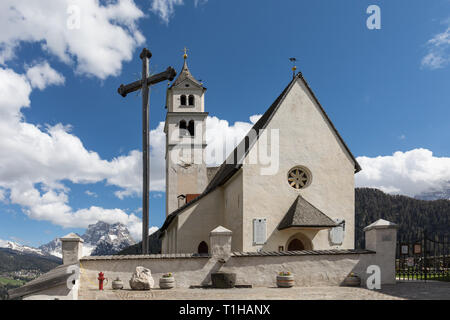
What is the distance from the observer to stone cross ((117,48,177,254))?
18.2 m

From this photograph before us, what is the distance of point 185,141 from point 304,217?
76.1ft

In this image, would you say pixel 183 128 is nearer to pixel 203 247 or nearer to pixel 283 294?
pixel 203 247

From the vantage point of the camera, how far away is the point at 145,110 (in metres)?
18.9

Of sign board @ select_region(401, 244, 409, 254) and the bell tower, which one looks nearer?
sign board @ select_region(401, 244, 409, 254)

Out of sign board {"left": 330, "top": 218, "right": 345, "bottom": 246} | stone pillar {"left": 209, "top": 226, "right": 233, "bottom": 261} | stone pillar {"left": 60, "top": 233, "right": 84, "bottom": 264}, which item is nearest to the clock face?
sign board {"left": 330, "top": 218, "right": 345, "bottom": 246}

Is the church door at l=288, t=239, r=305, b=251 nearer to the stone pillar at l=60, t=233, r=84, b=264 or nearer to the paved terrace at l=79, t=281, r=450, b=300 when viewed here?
the paved terrace at l=79, t=281, r=450, b=300

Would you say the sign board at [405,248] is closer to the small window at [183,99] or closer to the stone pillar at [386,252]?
the stone pillar at [386,252]

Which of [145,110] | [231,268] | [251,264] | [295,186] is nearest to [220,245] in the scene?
[231,268]

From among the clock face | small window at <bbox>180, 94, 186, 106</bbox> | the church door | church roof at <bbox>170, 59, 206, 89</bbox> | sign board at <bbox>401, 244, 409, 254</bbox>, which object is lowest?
the church door

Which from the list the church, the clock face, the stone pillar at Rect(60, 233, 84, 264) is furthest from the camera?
the clock face

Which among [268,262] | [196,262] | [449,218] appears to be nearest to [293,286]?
[268,262]

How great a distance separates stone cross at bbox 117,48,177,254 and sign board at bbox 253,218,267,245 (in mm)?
6338

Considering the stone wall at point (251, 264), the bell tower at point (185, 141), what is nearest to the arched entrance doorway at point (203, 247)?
the stone wall at point (251, 264)
